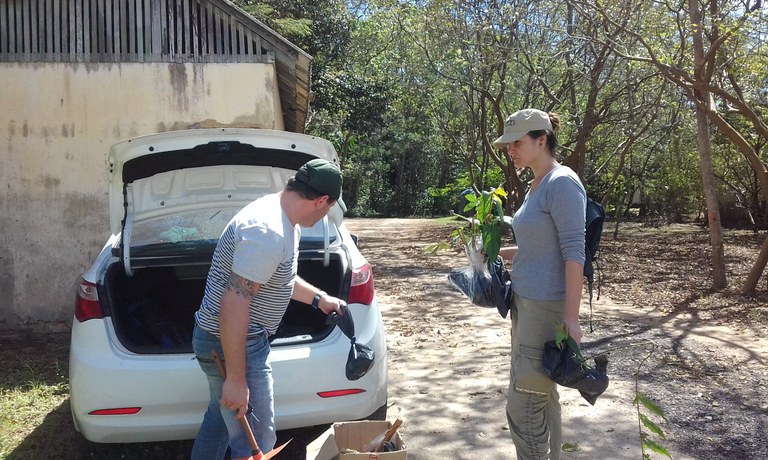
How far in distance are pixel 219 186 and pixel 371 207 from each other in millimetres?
34168

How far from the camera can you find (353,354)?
3527mm

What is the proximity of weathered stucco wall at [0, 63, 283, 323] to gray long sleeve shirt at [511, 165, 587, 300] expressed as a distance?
5291 millimetres

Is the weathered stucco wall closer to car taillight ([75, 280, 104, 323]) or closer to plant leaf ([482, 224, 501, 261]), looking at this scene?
car taillight ([75, 280, 104, 323])

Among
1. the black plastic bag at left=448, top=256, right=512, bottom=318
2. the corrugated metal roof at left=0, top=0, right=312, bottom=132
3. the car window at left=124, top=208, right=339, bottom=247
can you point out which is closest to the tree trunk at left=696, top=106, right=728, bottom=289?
the corrugated metal roof at left=0, top=0, right=312, bottom=132

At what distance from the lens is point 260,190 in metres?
4.93

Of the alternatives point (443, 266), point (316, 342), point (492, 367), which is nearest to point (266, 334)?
point (316, 342)

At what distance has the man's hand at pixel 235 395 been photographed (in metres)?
2.89

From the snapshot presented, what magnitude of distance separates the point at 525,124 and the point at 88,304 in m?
2.53

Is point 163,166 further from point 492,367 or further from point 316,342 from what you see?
point 492,367

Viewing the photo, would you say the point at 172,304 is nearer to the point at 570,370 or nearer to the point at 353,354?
the point at 353,354

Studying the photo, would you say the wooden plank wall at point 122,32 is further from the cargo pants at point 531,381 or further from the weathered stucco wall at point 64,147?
the cargo pants at point 531,381

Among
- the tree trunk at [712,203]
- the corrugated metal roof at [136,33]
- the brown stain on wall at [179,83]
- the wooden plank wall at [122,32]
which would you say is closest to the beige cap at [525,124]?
the corrugated metal roof at [136,33]

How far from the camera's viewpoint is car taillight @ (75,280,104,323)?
12.7 ft

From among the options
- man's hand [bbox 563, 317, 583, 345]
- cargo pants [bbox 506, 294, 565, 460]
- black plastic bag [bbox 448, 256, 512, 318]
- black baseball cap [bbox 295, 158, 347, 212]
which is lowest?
cargo pants [bbox 506, 294, 565, 460]
